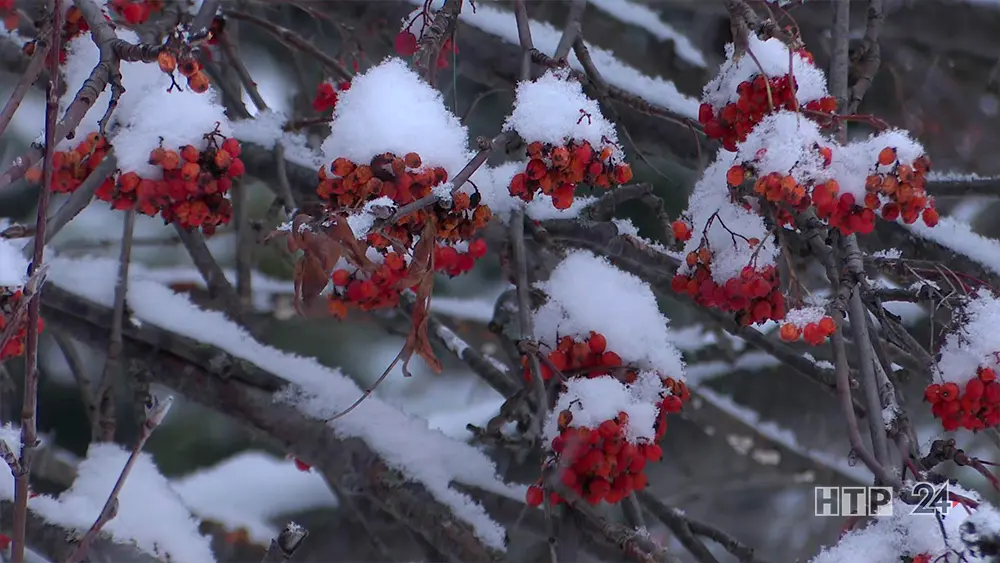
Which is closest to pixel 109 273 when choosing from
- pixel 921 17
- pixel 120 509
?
pixel 120 509

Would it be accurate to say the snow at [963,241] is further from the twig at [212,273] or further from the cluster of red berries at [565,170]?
the twig at [212,273]

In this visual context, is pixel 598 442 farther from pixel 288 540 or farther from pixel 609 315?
→ pixel 288 540

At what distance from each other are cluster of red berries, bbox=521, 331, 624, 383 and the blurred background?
0.82 meters

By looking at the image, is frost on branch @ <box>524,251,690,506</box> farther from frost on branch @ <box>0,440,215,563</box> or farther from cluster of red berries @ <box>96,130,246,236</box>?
frost on branch @ <box>0,440,215,563</box>

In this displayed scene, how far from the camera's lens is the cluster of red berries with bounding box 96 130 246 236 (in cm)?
147

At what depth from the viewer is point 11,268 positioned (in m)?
1.41

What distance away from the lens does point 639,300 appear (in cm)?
171

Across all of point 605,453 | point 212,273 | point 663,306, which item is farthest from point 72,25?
point 663,306

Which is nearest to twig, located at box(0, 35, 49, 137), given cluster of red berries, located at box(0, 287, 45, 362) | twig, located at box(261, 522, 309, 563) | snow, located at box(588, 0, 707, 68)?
cluster of red berries, located at box(0, 287, 45, 362)

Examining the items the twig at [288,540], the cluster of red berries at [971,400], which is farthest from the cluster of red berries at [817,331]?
the twig at [288,540]

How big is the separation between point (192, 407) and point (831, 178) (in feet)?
11.6

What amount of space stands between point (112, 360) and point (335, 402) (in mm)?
499

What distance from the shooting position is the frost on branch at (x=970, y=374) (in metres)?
1.33

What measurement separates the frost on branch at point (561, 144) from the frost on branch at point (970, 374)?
22.5 inches
